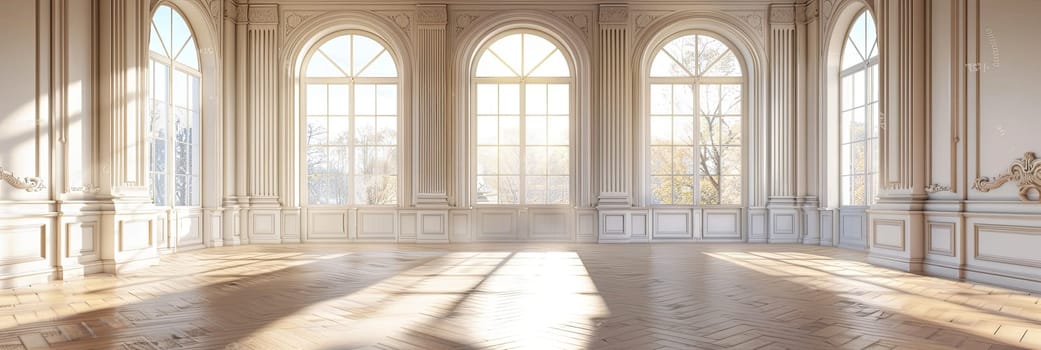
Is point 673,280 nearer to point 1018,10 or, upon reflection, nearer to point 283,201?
point 1018,10

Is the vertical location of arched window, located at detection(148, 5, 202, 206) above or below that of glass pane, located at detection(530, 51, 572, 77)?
below

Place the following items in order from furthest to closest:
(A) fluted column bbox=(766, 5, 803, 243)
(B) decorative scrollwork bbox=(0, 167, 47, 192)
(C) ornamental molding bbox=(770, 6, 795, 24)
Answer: (C) ornamental molding bbox=(770, 6, 795, 24) → (A) fluted column bbox=(766, 5, 803, 243) → (B) decorative scrollwork bbox=(0, 167, 47, 192)

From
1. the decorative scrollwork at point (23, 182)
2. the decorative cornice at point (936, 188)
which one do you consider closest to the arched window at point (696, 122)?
the decorative cornice at point (936, 188)

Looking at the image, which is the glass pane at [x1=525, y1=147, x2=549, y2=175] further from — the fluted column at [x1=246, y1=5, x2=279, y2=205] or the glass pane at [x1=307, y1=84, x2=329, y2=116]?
the fluted column at [x1=246, y1=5, x2=279, y2=205]

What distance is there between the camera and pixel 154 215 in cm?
649

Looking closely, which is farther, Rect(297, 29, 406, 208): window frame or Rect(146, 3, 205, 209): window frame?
Rect(297, 29, 406, 208): window frame

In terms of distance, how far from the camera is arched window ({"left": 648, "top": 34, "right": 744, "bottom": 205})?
373 inches

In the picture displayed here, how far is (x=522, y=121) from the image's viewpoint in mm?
9477

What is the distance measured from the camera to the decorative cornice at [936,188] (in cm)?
568

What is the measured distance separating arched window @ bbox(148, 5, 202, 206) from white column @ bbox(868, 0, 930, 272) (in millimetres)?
7830

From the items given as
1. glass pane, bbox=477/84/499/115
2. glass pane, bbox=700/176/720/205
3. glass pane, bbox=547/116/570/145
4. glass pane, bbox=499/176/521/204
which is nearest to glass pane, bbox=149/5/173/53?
glass pane, bbox=477/84/499/115

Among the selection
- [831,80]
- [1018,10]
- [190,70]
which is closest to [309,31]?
[190,70]

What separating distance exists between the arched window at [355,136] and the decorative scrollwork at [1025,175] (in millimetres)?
7200

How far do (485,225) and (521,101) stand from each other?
1.91m
